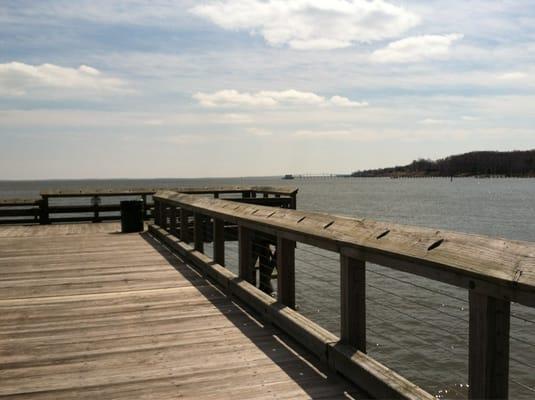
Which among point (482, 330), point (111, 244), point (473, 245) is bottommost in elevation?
point (111, 244)

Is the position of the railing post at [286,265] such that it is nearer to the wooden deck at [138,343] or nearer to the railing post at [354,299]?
the wooden deck at [138,343]

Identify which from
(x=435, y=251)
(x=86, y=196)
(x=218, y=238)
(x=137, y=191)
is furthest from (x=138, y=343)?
(x=86, y=196)

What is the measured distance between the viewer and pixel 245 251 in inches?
243

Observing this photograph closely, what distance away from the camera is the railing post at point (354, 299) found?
3681 millimetres

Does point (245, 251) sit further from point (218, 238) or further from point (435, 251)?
point (435, 251)

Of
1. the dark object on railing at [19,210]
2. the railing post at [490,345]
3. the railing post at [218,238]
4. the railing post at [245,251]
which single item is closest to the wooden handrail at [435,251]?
the railing post at [490,345]

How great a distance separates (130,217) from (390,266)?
11.9m

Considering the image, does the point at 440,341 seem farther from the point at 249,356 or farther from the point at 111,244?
the point at 249,356

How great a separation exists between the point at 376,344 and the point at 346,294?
8.86 meters

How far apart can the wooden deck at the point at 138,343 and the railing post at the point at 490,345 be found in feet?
3.72

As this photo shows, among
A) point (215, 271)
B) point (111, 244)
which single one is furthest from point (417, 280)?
point (215, 271)

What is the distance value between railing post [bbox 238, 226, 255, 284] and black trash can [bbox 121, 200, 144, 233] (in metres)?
8.42

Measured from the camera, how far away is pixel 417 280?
1948cm

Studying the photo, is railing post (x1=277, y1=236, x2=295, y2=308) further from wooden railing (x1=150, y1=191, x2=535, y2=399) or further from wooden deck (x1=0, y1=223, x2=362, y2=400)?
wooden deck (x1=0, y1=223, x2=362, y2=400)
